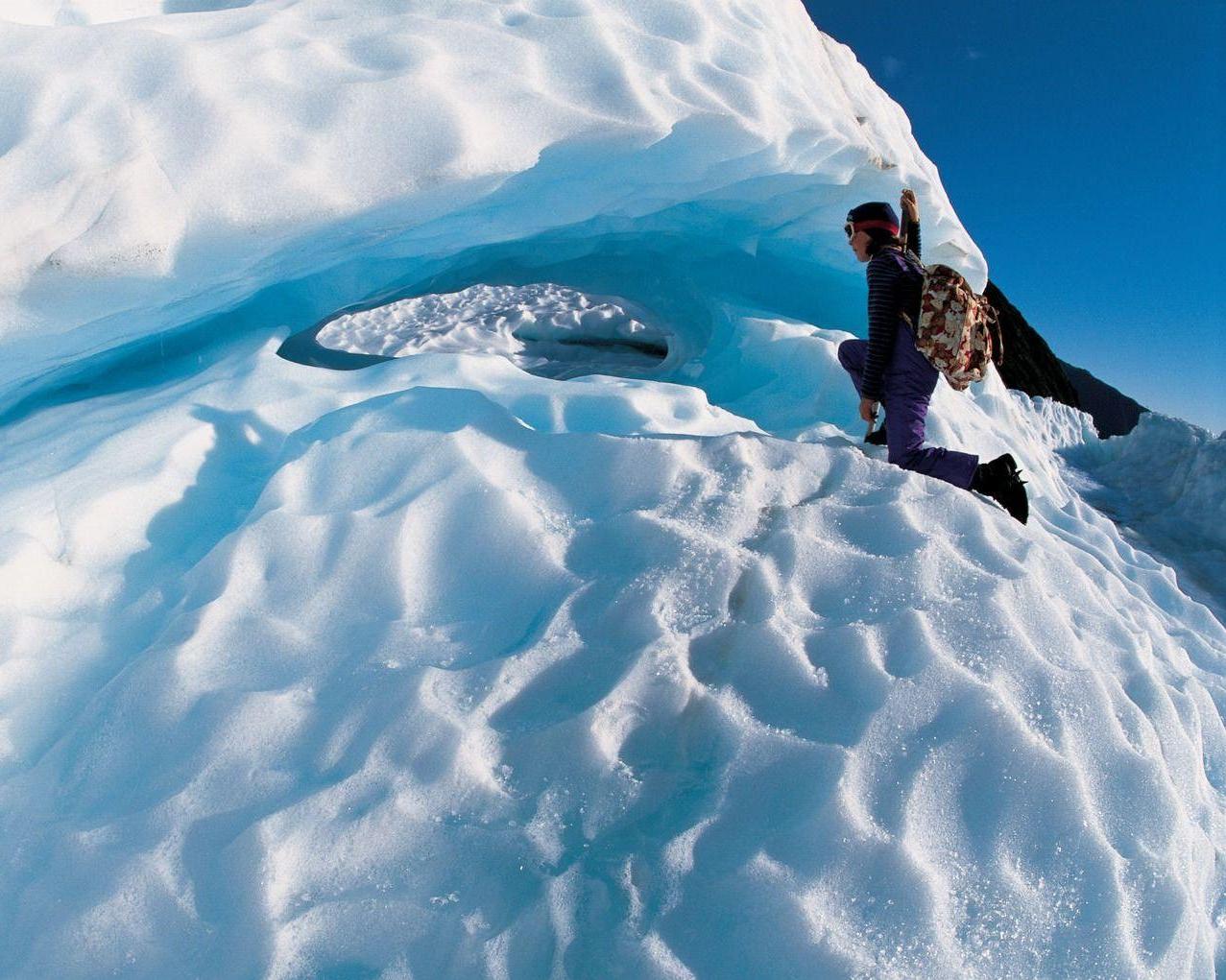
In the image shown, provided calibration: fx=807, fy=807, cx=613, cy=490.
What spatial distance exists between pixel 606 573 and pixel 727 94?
2.10 meters

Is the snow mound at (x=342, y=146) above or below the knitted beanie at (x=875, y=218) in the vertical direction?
below

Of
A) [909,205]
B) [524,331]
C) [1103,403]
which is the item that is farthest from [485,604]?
[1103,403]

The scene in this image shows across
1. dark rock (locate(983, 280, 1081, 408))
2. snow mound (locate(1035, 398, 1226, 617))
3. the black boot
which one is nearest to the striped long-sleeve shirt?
the black boot

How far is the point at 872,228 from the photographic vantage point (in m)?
2.47

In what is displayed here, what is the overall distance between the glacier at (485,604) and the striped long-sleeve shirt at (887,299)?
1.17ft

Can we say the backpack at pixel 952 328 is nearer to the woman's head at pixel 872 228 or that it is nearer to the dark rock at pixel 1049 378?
the woman's head at pixel 872 228

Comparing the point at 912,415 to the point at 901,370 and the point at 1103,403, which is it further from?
the point at 1103,403

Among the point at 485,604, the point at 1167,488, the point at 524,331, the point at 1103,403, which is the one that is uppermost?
the point at 485,604

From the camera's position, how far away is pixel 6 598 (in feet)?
6.16

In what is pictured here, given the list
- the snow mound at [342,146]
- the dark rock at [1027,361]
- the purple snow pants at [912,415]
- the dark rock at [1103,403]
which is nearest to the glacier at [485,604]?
the snow mound at [342,146]

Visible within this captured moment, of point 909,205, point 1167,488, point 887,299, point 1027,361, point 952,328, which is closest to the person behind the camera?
point 952,328

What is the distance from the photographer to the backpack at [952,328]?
232 centimetres

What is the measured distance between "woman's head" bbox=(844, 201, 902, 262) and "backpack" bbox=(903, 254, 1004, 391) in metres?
0.17

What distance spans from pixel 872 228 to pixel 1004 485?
90 centimetres
